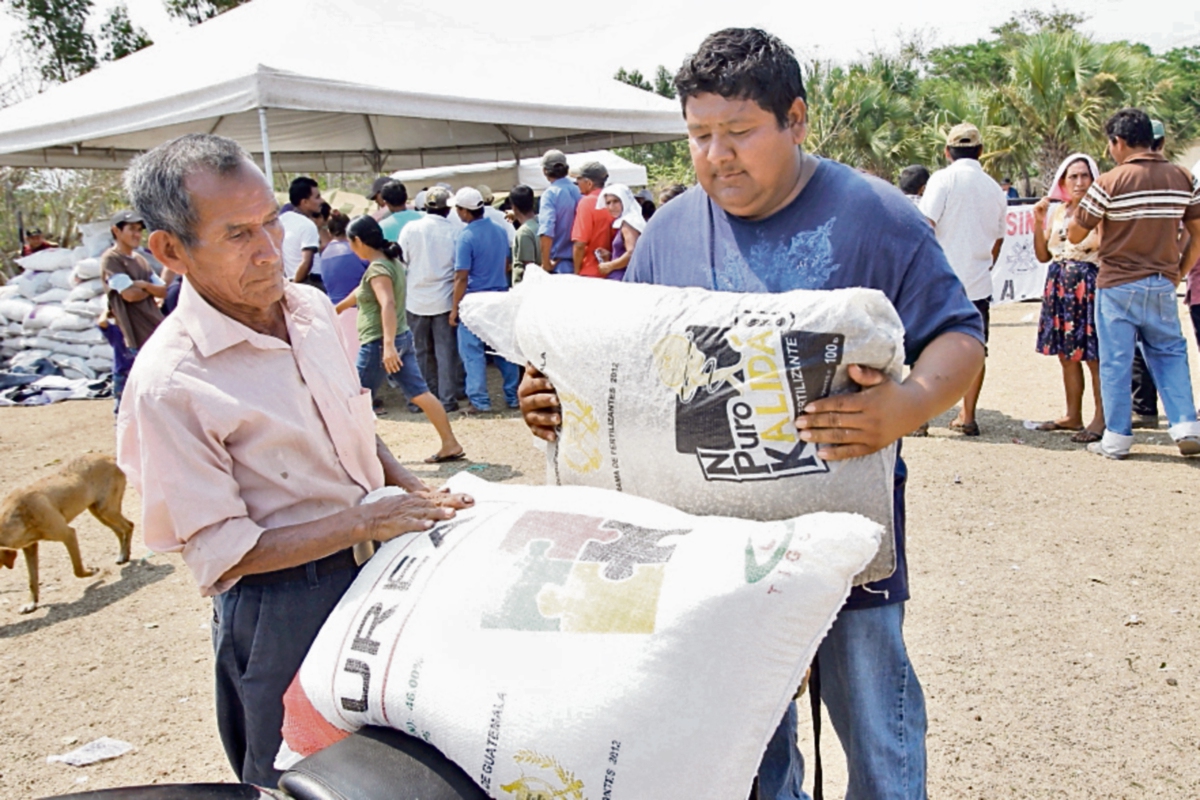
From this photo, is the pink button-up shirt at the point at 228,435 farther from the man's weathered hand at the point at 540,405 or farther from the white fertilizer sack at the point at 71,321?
the white fertilizer sack at the point at 71,321

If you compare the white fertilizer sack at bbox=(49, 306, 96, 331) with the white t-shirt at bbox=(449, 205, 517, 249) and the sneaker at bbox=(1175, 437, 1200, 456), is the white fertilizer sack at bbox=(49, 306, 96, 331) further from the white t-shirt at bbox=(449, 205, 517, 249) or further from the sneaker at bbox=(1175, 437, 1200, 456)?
the sneaker at bbox=(1175, 437, 1200, 456)

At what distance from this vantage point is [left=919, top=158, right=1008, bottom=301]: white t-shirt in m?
6.25

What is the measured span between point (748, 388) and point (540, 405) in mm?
475

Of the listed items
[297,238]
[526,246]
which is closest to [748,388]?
[526,246]

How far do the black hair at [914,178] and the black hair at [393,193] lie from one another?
4719 mm

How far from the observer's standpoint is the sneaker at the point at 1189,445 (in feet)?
18.2

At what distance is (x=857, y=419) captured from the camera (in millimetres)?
1471

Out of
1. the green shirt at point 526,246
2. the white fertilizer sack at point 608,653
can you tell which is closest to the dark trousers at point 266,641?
the white fertilizer sack at point 608,653

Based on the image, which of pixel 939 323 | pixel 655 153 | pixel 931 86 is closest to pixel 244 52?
pixel 939 323

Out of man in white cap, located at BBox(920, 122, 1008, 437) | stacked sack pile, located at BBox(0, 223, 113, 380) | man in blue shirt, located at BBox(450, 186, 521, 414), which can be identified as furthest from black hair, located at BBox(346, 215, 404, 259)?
stacked sack pile, located at BBox(0, 223, 113, 380)

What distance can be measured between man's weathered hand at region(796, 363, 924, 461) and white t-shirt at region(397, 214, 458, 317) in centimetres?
696

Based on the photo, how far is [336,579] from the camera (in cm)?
190

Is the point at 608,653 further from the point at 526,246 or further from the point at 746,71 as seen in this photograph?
the point at 526,246

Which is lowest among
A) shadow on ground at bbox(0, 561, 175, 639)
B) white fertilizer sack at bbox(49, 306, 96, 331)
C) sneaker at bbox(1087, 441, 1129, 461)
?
sneaker at bbox(1087, 441, 1129, 461)
